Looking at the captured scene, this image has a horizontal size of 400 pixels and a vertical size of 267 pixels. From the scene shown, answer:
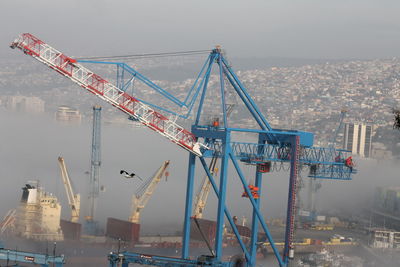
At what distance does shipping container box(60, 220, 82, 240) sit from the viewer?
77.9m

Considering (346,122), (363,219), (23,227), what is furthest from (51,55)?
(346,122)

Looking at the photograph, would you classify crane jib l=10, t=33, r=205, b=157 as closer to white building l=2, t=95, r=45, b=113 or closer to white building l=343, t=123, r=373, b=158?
white building l=343, t=123, r=373, b=158

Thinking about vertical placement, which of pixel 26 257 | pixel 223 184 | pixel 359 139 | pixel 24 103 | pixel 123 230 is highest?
pixel 24 103

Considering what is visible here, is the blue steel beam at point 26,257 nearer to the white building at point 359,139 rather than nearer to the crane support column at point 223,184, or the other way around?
the crane support column at point 223,184

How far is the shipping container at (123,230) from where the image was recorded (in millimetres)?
78625

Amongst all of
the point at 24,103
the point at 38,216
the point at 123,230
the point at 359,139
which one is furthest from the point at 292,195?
the point at 24,103

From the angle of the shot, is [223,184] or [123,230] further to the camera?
[123,230]

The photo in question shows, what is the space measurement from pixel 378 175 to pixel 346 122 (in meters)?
18.1

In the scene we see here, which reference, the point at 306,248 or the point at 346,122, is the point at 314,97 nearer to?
the point at 346,122

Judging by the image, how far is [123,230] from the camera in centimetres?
8025

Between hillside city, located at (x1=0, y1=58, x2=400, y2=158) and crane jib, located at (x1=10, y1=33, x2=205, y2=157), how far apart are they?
86771 mm

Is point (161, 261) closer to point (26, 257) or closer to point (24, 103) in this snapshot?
point (26, 257)

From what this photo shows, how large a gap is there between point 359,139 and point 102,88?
314 ft

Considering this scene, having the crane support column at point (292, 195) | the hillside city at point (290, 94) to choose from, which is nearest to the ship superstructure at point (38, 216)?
the crane support column at point (292, 195)
